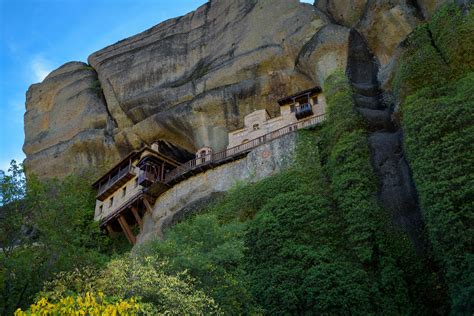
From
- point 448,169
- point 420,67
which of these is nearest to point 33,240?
point 448,169

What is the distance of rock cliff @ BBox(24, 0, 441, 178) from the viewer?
32.5 meters

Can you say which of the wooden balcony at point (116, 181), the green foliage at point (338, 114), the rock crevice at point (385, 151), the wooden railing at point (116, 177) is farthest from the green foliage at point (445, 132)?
the wooden railing at point (116, 177)

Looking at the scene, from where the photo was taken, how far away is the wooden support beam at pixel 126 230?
1293 inches

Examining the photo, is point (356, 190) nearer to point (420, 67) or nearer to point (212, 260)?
point (420, 67)

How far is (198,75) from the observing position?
131 feet

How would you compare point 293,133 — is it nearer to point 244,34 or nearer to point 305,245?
point 305,245

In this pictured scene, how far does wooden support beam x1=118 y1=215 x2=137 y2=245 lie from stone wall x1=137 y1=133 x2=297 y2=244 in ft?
4.02

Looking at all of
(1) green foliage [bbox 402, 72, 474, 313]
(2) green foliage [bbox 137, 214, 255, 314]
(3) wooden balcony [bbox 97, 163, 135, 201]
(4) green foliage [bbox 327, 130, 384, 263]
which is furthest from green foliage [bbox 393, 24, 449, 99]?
(3) wooden balcony [bbox 97, 163, 135, 201]

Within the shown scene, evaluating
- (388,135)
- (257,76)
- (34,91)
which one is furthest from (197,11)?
(388,135)

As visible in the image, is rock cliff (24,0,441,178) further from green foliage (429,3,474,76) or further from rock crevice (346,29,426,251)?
green foliage (429,3,474,76)

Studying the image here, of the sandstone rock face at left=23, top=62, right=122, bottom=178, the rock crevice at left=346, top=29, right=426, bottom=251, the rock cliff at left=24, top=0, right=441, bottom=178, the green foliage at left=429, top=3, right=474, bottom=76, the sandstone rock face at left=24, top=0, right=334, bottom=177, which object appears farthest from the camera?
the sandstone rock face at left=23, top=62, right=122, bottom=178

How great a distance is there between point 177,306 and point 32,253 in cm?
957

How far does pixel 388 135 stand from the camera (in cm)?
2450

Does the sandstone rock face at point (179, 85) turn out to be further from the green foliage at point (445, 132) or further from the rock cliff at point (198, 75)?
the green foliage at point (445, 132)
